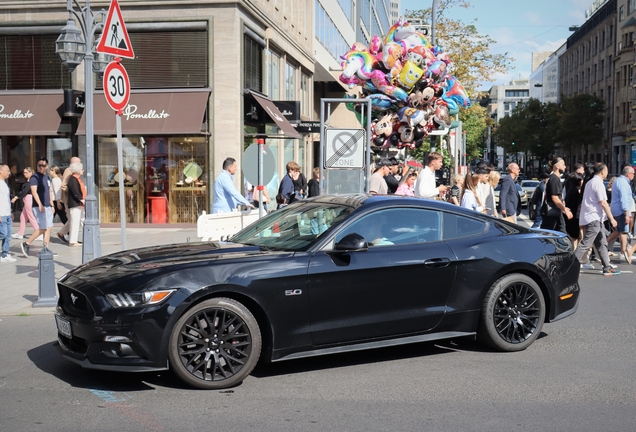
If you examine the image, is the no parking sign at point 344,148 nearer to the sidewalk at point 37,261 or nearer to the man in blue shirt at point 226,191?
the man in blue shirt at point 226,191

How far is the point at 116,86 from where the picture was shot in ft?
35.0

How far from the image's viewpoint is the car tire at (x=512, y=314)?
7.04 meters

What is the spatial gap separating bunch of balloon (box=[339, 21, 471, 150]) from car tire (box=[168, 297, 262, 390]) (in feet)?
43.9

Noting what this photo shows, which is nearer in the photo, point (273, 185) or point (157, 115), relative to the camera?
point (157, 115)

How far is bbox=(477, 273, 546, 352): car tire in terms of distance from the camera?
704cm

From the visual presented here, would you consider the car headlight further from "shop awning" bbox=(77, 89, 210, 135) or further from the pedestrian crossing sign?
"shop awning" bbox=(77, 89, 210, 135)

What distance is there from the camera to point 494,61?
44875 millimetres

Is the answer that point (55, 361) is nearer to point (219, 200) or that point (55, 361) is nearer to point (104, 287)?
point (104, 287)

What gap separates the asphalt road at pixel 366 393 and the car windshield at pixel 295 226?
109 centimetres

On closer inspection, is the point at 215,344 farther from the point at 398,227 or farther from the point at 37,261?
the point at 37,261

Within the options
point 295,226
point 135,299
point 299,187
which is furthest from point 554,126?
point 135,299

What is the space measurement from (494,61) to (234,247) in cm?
4084

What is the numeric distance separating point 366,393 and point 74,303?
237 cm

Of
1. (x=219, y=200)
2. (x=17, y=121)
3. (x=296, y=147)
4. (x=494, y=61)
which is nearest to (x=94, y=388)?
(x=219, y=200)
